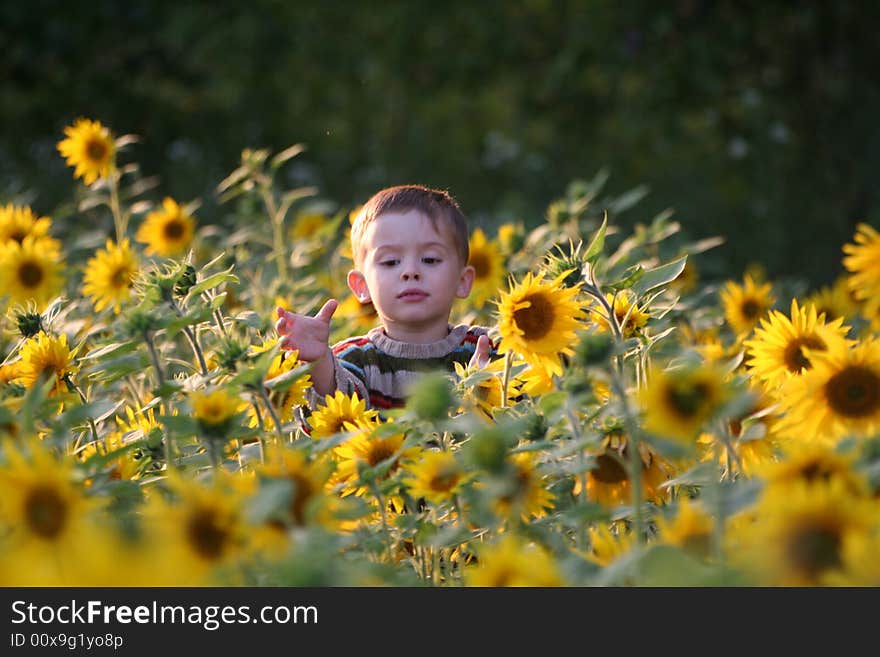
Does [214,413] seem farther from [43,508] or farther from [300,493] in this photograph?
[43,508]

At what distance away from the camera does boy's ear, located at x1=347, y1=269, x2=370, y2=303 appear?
238 centimetres

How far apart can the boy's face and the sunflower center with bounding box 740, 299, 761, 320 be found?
2.24 feet

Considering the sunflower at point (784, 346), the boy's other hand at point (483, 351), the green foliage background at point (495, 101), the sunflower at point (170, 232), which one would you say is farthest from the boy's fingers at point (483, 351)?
the green foliage background at point (495, 101)

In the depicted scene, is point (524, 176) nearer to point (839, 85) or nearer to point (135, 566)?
point (839, 85)

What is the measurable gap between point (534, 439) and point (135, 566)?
76 cm

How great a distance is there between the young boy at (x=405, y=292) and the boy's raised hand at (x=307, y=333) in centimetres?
23

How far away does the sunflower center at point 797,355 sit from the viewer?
5.58 feet

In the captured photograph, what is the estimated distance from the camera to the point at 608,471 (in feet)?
5.28

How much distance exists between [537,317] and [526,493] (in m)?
0.30

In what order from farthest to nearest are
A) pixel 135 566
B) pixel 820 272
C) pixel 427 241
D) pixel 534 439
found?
1. pixel 820 272
2. pixel 427 241
3. pixel 534 439
4. pixel 135 566

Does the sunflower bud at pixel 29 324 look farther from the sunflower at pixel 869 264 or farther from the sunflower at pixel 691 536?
the sunflower at pixel 869 264

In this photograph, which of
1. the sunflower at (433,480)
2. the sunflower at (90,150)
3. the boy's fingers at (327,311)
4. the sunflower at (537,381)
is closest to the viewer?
the sunflower at (433,480)
